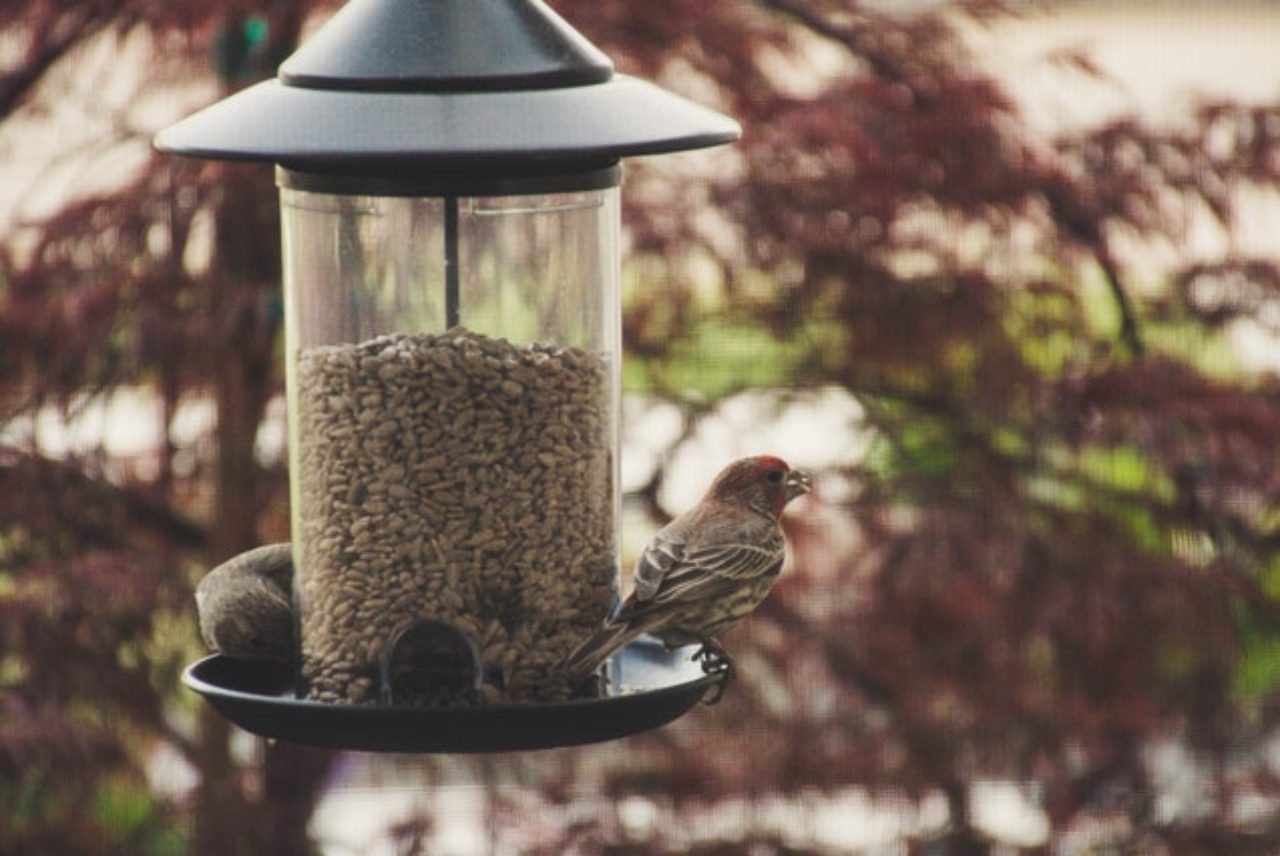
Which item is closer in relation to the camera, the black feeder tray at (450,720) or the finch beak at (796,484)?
the black feeder tray at (450,720)

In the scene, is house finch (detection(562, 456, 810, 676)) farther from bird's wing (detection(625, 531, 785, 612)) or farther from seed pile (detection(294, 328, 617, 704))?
seed pile (detection(294, 328, 617, 704))

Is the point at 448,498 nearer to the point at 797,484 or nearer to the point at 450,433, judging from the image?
the point at 450,433

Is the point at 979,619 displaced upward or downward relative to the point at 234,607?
downward

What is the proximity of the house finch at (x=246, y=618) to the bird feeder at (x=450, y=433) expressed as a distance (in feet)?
0.13

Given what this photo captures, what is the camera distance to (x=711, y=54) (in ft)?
17.1

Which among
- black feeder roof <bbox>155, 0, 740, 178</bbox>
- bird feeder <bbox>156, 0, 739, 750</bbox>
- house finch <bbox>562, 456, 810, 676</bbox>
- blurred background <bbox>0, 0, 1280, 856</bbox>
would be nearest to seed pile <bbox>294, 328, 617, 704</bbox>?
bird feeder <bbox>156, 0, 739, 750</bbox>

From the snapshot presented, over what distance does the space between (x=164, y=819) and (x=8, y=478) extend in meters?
0.95

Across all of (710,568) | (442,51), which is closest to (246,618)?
(710,568)

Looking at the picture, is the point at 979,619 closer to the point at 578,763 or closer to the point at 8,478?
the point at 578,763

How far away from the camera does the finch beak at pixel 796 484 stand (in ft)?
11.8

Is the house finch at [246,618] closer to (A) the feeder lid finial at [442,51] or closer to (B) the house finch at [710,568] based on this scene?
(B) the house finch at [710,568]

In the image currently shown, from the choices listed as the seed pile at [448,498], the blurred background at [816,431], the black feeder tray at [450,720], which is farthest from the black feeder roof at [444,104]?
the blurred background at [816,431]

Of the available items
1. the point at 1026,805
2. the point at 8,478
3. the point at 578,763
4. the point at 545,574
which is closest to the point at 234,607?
the point at 545,574

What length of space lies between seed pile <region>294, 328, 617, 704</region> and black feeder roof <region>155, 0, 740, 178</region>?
0.40 m
